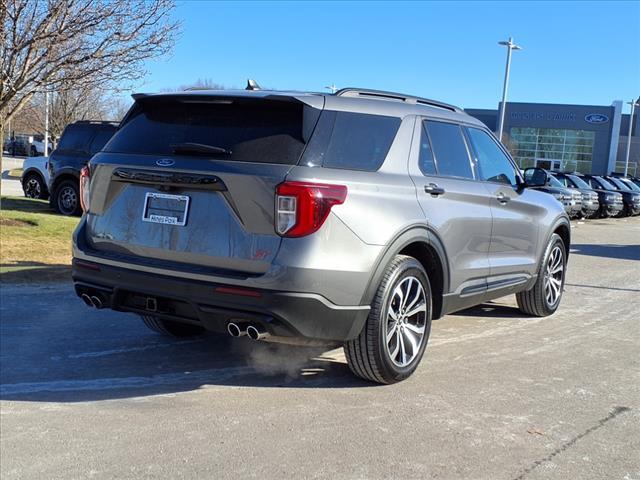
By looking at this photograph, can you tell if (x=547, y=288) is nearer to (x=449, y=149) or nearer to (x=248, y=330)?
(x=449, y=149)

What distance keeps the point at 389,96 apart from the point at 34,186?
15896 millimetres

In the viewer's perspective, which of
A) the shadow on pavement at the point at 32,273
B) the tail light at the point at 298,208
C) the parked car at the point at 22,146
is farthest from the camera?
the parked car at the point at 22,146

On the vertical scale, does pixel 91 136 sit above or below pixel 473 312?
above

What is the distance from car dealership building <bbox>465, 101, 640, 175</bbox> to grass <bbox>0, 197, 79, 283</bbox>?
7015 cm

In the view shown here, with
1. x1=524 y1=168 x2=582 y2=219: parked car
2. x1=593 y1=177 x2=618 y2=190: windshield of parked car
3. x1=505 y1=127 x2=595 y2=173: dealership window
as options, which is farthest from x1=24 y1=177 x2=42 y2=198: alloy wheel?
x1=505 y1=127 x2=595 y2=173: dealership window

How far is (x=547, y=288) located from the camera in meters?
7.31

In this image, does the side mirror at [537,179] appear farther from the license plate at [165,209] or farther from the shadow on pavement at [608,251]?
the shadow on pavement at [608,251]

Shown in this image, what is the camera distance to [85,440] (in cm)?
385

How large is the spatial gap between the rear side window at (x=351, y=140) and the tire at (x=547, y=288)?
3136 mm

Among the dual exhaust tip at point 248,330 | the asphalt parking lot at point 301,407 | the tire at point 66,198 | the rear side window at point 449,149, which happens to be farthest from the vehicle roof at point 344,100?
the tire at point 66,198

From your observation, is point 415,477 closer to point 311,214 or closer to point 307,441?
point 307,441

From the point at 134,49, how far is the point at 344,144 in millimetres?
7597

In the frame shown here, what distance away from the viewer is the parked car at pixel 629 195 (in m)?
29.7

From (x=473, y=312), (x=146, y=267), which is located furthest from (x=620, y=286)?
(x=146, y=267)
